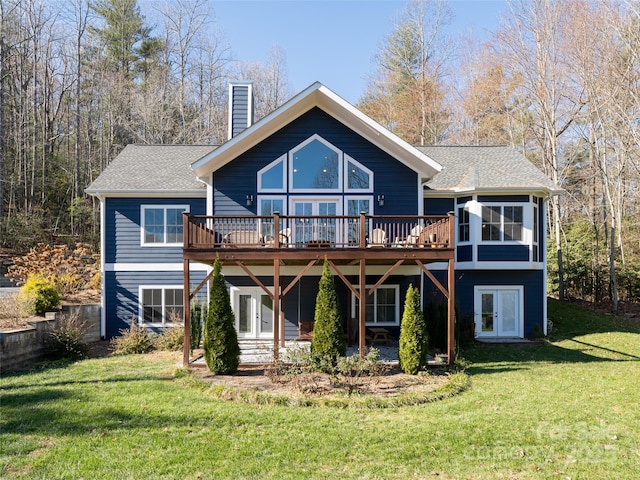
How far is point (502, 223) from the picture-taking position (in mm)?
13852

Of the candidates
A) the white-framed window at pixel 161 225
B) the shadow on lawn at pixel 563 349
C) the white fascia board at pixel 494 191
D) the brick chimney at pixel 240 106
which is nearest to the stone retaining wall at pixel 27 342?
the white-framed window at pixel 161 225

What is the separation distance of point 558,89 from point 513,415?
737 inches

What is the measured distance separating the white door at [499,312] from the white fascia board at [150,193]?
9.68 metres

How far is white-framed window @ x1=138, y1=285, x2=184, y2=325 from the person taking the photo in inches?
544

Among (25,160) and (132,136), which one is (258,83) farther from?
(25,160)

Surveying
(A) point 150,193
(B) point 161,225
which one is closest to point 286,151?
(A) point 150,193

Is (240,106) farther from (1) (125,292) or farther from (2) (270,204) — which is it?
(1) (125,292)

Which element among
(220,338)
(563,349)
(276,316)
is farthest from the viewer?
(563,349)

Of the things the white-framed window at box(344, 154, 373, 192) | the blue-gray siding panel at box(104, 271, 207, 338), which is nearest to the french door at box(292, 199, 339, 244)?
the white-framed window at box(344, 154, 373, 192)

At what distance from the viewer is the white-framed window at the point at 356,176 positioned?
13141 mm

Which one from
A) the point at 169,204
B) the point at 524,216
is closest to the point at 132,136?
the point at 169,204

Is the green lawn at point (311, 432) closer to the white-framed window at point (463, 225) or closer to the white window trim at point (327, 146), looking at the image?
the white-framed window at point (463, 225)

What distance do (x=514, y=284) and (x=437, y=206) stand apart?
3622 millimetres

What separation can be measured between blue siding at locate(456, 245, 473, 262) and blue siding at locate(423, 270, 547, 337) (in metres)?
→ 0.46
